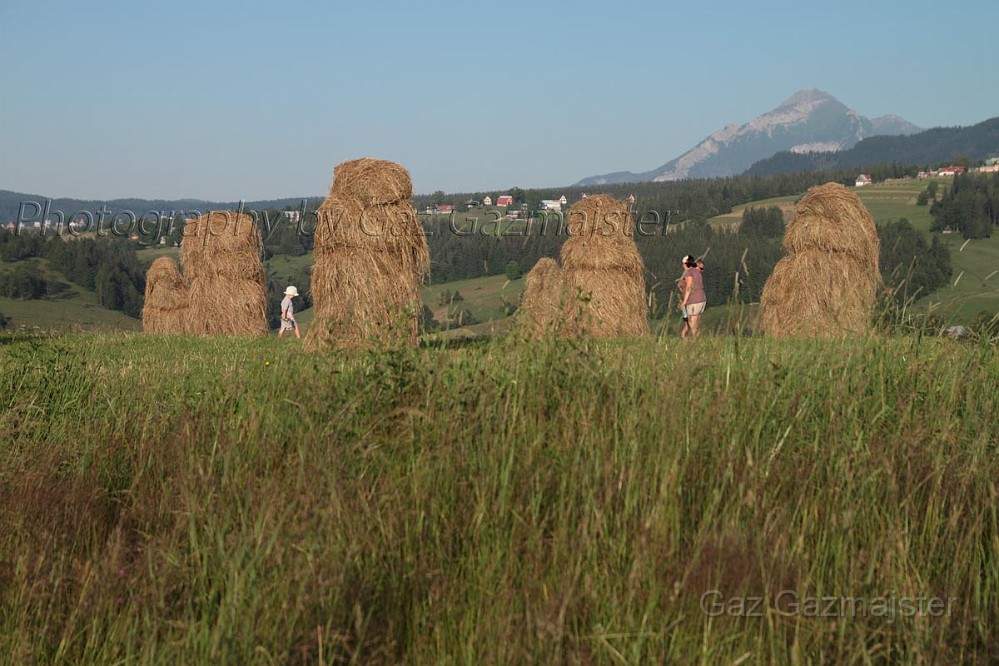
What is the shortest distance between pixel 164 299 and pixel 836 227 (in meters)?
22.3

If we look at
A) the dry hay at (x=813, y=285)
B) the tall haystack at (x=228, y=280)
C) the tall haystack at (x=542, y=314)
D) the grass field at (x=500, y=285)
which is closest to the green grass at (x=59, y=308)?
the grass field at (x=500, y=285)

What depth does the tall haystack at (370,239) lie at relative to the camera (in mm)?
15461

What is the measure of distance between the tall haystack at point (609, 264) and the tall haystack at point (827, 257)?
305 cm

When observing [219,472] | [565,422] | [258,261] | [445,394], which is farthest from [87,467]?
[258,261]

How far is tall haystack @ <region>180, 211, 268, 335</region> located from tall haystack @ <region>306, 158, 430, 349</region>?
1144 cm

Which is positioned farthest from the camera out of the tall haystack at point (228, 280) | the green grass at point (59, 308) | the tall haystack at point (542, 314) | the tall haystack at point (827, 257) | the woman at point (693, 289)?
the green grass at point (59, 308)

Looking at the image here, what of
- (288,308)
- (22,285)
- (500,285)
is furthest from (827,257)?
(22,285)

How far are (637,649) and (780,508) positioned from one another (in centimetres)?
111

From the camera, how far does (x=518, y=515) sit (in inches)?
149

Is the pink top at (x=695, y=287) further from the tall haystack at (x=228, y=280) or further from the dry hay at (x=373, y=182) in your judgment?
the tall haystack at (x=228, y=280)

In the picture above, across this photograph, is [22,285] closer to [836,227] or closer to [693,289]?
[836,227]

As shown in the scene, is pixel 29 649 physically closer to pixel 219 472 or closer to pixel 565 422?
pixel 219 472

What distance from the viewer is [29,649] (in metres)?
3.35

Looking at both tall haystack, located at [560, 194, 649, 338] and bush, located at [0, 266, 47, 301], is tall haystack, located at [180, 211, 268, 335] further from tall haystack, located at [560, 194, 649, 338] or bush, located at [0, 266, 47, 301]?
bush, located at [0, 266, 47, 301]
